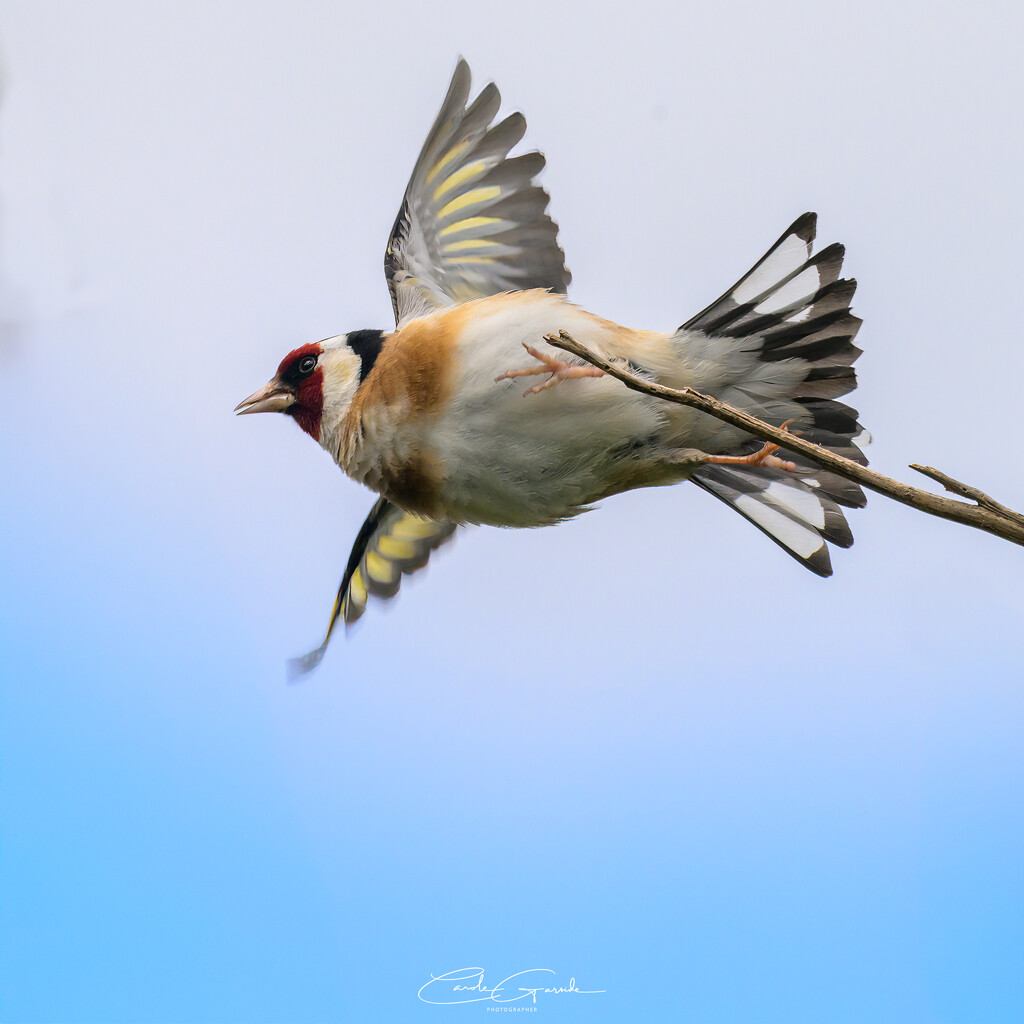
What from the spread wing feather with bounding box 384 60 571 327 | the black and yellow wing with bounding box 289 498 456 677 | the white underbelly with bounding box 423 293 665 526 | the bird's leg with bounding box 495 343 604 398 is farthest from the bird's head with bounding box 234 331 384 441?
the black and yellow wing with bounding box 289 498 456 677

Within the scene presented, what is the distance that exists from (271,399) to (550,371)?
80 cm

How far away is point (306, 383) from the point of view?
2492mm

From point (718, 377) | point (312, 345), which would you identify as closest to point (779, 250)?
point (718, 377)

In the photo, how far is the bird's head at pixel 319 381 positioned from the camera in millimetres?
2402

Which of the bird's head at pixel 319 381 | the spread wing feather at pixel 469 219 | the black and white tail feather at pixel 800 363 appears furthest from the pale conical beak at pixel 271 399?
the black and white tail feather at pixel 800 363

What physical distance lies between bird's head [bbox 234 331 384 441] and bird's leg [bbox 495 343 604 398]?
0.44 m

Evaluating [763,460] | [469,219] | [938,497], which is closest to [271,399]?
[469,219]

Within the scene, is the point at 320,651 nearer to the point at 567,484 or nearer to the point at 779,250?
the point at 567,484

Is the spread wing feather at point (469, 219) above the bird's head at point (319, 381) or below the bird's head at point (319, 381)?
above

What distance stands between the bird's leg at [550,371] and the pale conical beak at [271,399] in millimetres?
666

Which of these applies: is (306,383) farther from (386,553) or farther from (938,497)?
(938,497)

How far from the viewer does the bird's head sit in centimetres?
240

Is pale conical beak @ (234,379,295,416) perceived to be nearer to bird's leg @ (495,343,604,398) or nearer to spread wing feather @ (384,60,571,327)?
spread wing feather @ (384,60,571,327)

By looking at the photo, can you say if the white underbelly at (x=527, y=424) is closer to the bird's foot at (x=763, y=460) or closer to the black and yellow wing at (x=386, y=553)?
the bird's foot at (x=763, y=460)
